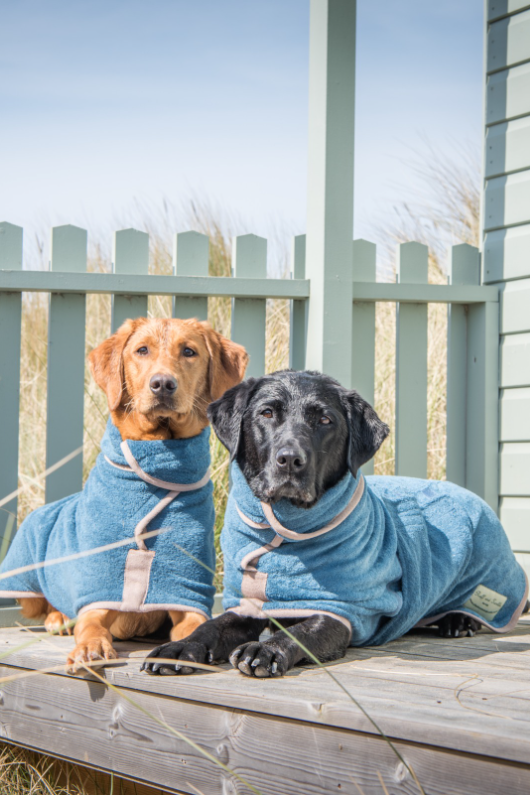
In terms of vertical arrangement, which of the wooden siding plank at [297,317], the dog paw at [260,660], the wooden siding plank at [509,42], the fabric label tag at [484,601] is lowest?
the fabric label tag at [484,601]

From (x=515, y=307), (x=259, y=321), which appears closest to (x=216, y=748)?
(x=259, y=321)

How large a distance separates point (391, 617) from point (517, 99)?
2.57 meters

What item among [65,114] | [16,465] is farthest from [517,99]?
[65,114]

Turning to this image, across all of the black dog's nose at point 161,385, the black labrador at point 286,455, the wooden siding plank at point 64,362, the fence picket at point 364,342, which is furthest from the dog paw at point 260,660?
the fence picket at point 364,342

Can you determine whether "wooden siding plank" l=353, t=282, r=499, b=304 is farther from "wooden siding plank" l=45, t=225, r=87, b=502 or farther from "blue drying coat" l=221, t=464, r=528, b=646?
"wooden siding plank" l=45, t=225, r=87, b=502

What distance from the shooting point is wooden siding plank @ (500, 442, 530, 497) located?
137 inches

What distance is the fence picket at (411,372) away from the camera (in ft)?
11.8

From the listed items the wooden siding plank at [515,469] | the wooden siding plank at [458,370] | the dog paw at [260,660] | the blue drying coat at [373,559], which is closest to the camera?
the dog paw at [260,660]

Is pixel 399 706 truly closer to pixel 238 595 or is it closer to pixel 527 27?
pixel 238 595

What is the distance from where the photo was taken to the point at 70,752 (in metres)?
2.00

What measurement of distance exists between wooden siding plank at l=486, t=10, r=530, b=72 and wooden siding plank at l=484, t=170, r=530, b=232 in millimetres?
551

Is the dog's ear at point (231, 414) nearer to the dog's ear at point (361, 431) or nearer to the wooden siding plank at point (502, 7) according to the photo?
the dog's ear at point (361, 431)

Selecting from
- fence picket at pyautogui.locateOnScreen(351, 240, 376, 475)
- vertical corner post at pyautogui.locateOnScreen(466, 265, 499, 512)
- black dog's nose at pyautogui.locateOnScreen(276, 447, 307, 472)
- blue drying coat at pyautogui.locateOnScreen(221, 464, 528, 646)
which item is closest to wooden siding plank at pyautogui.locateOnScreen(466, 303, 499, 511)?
vertical corner post at pyautogui.locateOnScreen(466, 265, 499, 512)

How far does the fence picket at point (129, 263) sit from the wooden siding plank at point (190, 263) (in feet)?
0.46
